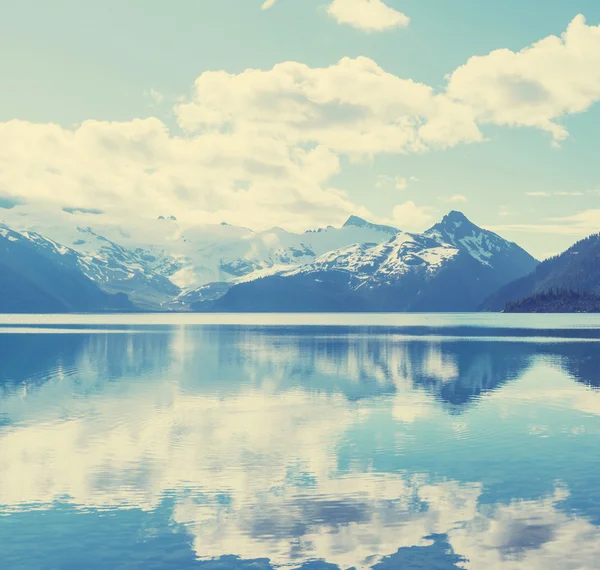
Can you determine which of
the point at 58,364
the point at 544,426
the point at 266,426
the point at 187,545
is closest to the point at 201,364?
the point at 58,364

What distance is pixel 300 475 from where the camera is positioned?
39938 millimetres

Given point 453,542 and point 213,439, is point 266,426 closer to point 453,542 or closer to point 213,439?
point 213,439

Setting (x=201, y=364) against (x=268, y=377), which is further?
(x=201, y=364)

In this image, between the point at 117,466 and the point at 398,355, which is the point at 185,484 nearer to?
the point at 117,466

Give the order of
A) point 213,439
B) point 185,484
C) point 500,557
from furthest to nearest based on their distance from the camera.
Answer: point 213,439, point 185,484, point 500,557

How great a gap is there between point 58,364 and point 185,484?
82.4 m

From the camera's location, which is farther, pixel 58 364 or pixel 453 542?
pixel 58 364

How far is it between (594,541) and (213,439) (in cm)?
2865

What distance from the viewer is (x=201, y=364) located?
383 ft

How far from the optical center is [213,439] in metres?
50.8

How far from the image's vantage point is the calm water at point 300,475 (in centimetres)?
2805

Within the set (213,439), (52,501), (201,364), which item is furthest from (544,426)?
(201,364)

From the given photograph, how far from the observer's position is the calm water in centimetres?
2805

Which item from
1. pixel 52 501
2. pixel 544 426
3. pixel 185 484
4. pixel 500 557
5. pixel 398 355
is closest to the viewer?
pixel 500 557
